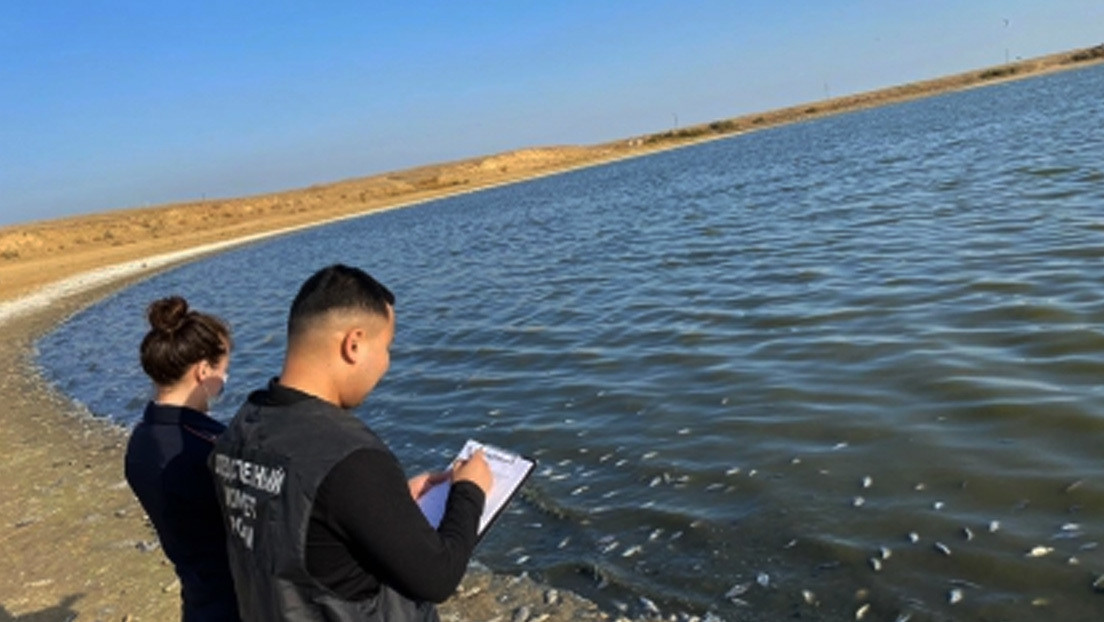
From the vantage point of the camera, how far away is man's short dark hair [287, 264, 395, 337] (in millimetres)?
2711

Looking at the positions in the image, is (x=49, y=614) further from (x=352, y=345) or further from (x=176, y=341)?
(x=352, y=345)

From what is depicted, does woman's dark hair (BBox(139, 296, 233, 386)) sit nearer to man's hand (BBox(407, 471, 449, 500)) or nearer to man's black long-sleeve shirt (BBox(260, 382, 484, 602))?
man's black long-sleeve shirt (BBox(260, 382, 484, 602))

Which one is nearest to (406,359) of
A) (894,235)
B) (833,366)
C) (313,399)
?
(833,366)

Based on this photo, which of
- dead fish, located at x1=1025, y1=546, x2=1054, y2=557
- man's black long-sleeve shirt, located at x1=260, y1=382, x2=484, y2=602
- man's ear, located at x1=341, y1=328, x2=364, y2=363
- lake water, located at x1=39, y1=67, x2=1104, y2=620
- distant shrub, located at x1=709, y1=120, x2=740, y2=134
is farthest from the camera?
distant shrub, located at x1=709, y1=120, x2=740, y2=134

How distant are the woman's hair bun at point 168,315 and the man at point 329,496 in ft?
2.70

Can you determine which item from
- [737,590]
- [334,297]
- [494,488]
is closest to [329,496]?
[334,297]

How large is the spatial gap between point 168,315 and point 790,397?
21.9 feet

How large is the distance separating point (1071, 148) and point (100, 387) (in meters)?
26.5

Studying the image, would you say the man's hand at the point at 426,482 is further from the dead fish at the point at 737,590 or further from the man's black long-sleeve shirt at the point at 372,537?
the dead fish at the point at 737,590

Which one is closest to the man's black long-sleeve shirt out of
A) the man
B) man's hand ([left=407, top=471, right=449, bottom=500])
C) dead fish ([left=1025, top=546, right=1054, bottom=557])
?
the man

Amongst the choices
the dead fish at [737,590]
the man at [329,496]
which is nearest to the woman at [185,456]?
the man at [329,496]

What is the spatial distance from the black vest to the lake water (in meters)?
3.24

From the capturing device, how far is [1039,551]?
5.34 m

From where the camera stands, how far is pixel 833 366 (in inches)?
368
